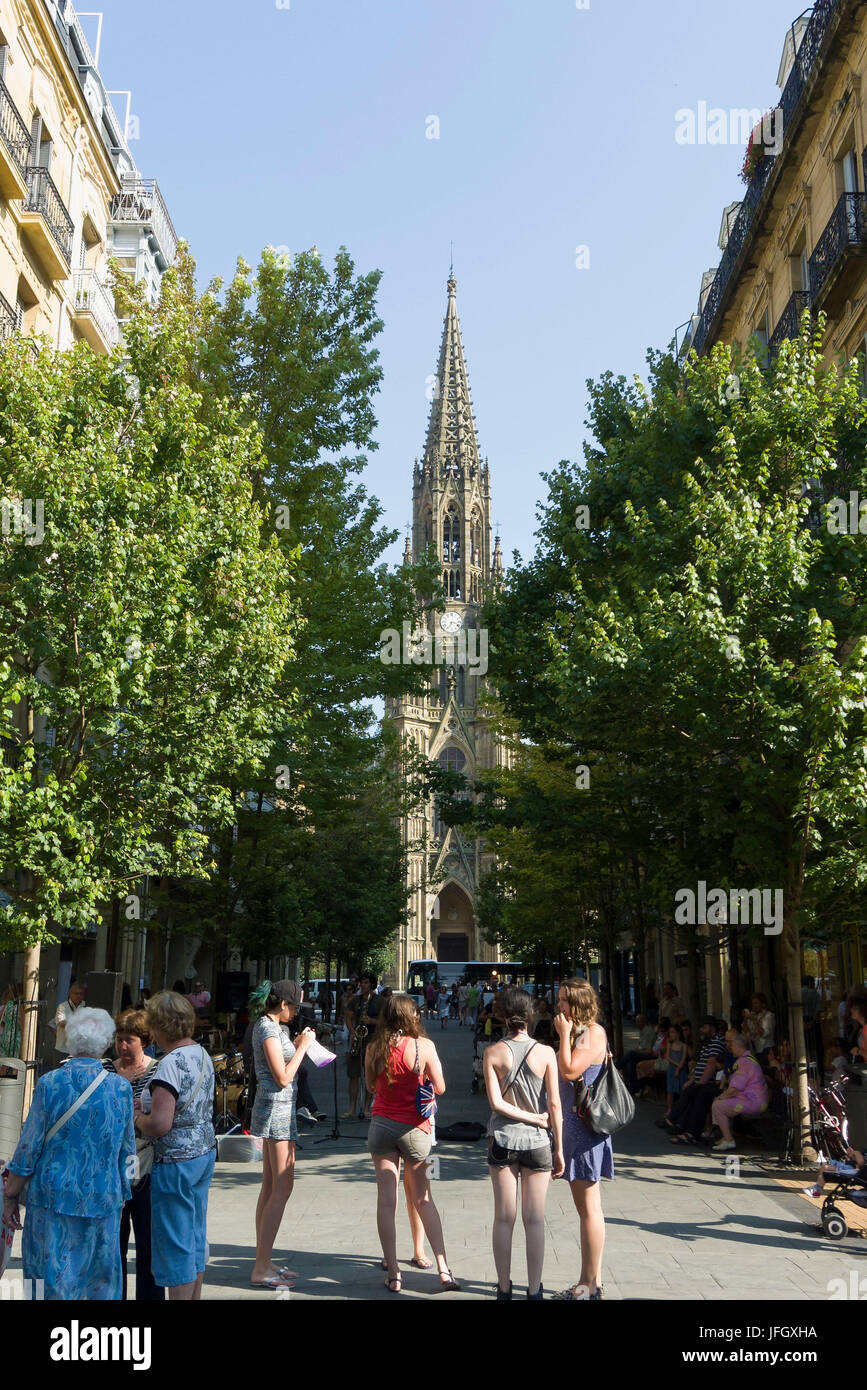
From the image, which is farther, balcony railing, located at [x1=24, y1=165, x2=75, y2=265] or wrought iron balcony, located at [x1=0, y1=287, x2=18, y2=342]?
balcony railing, located at [x1=24, y1=165, x2=75, y2=265]

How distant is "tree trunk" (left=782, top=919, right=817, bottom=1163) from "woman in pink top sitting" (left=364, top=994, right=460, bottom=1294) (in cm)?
594

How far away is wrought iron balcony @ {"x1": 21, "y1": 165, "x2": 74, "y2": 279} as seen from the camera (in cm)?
1744

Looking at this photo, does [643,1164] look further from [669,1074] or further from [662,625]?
[662,625]

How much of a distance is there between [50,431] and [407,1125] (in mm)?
8784

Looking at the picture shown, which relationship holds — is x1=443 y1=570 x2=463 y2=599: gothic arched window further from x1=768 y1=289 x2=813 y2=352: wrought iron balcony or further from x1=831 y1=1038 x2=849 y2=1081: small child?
x1=831 y1=1038 x2=849 y2=1081: small child

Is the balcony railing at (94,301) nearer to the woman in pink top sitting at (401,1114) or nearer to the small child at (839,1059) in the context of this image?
the small child at (839,1059)

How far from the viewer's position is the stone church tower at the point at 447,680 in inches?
3351

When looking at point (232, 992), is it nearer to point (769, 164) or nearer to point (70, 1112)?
point (70, 1112)

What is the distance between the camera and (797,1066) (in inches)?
451

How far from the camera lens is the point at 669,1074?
1506cm

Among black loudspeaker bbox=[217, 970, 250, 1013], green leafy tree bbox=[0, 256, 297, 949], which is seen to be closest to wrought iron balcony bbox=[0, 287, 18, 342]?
green leafy tree bbox=[0, 256, 297, 949]

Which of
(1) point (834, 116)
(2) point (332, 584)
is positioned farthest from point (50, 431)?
(1) point (834, 116)

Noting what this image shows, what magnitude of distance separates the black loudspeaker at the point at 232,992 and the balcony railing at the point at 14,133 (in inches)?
538

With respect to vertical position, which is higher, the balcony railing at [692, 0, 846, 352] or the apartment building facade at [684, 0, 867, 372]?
the balcony railing at [692, 0, 846, 352]
